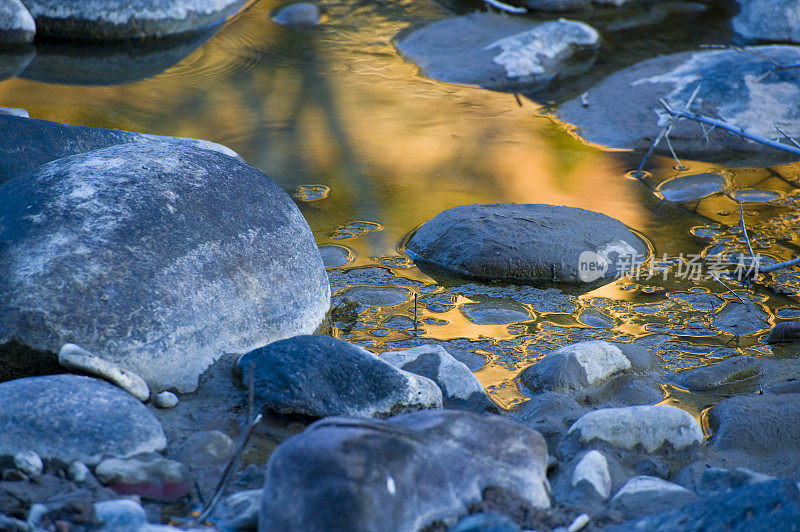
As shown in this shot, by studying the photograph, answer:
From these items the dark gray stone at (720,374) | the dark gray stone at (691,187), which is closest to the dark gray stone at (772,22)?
the dark gray stone at (691,187)

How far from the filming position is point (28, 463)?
2.14 metres

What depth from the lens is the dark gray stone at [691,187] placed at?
5113mm

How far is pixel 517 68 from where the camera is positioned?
23.8 ft

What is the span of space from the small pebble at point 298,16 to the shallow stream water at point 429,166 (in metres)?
0.14

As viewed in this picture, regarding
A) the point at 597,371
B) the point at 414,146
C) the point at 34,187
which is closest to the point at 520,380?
the point at 597,371

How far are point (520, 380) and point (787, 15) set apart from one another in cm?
676

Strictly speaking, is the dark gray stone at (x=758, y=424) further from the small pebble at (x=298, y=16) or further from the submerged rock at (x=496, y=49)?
the small pebble at (x=298, y=16)

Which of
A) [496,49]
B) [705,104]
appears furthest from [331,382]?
[496,49]

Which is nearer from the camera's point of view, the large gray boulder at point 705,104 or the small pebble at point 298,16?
the large gray boulder at point 705,104

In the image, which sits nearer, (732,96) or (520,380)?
(520,380)

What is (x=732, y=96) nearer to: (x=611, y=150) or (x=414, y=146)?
(x=611, y=150)

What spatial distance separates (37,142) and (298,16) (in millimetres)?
5348

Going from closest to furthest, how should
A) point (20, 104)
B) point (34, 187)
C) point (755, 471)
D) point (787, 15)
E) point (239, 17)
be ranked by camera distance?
point (755, 471), point (34, 187), point (20, 104), point (787, 15), point (239, 17)

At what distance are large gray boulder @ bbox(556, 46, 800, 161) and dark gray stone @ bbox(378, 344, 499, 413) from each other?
3448 mm
